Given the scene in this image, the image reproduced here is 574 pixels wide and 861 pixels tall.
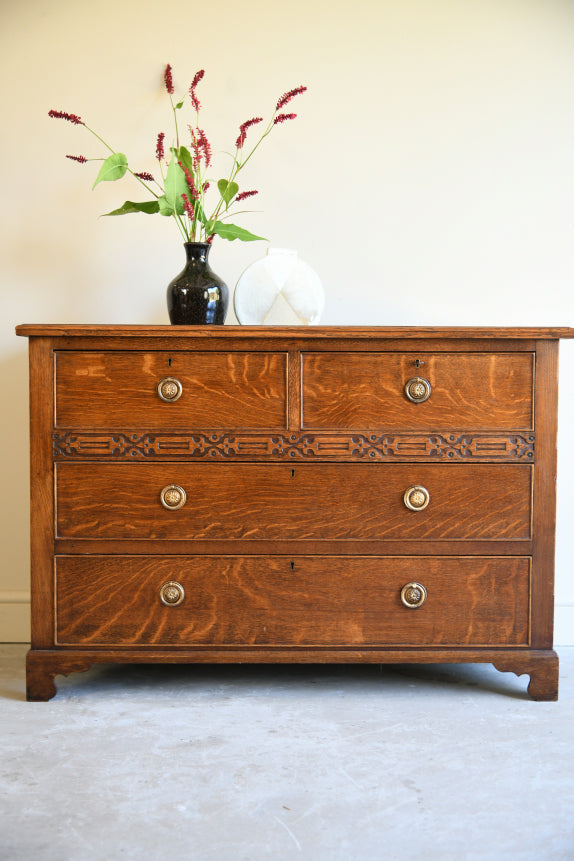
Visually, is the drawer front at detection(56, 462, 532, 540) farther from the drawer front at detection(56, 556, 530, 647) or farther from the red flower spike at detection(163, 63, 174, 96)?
the red flower spike at detection(163, 63, 174, 96)

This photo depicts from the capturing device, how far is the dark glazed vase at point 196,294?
2.07m

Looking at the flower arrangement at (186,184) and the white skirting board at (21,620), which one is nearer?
the flower arrangement at (186,184)

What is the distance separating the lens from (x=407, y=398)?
77.3 inches

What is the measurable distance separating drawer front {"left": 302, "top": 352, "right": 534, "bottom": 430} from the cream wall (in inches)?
24.3

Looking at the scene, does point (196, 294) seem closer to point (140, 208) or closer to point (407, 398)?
point (140, 208)

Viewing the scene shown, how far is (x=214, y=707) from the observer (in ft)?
6.40

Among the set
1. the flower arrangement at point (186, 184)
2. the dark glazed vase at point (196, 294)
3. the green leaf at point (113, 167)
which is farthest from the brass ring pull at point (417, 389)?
the green leaf at point (113, 167)

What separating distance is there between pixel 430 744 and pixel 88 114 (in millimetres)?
2156

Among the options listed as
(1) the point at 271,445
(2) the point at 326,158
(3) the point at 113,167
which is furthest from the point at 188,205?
(1) the point at 271,445

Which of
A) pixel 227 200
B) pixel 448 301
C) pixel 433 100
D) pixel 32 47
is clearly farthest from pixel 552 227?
pixel 32 47

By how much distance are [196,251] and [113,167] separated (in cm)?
35

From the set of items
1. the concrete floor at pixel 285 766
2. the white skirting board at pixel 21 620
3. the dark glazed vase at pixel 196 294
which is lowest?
the concrete floor at pixel 285 766

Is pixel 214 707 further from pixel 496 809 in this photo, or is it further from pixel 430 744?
pixel 496 809

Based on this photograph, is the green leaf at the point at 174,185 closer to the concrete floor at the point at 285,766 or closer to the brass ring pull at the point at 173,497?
the brass ring pull at the point at 173,497
